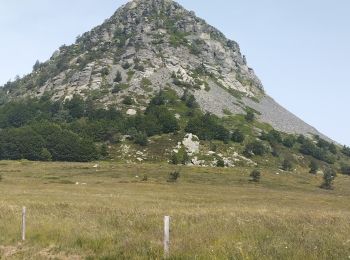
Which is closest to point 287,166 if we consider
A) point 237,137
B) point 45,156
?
point 237,137

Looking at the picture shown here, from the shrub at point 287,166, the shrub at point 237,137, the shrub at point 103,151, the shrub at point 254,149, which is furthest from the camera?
the shrub at point 237,137

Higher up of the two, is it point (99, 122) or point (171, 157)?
point (99, 122)

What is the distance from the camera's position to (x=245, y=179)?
114m

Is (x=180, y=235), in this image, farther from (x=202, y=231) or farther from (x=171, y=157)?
(x=171, y=157)

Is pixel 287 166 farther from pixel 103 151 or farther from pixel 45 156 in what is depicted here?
pixel 45 156

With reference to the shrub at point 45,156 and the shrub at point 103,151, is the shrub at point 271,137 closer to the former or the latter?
the shrub at point 103,151

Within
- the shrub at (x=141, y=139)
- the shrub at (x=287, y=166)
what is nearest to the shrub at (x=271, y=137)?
the shrub at (x=287, y=166)

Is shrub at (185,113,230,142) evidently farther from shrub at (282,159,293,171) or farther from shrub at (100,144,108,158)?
shrub at (100,144,108,158)

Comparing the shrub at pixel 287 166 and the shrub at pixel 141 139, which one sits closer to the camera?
the shrub at pixel 287 166

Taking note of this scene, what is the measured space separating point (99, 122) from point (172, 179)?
84980 millimetres

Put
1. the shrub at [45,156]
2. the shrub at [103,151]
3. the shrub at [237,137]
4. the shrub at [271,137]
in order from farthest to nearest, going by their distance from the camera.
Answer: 1. the shrub at [271,137]
2. the shrub at [237,137]
3. the shrub at [103,151]
4. the shrub at [45,156]

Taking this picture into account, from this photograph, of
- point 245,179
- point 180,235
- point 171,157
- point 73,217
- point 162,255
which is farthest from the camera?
point 171,157

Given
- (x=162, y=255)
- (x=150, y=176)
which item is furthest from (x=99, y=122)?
(x=162, y=255)

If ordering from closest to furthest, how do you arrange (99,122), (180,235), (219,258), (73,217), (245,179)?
(219,258)
(180,235)
(73,217)
(245,179)
(99,122)
